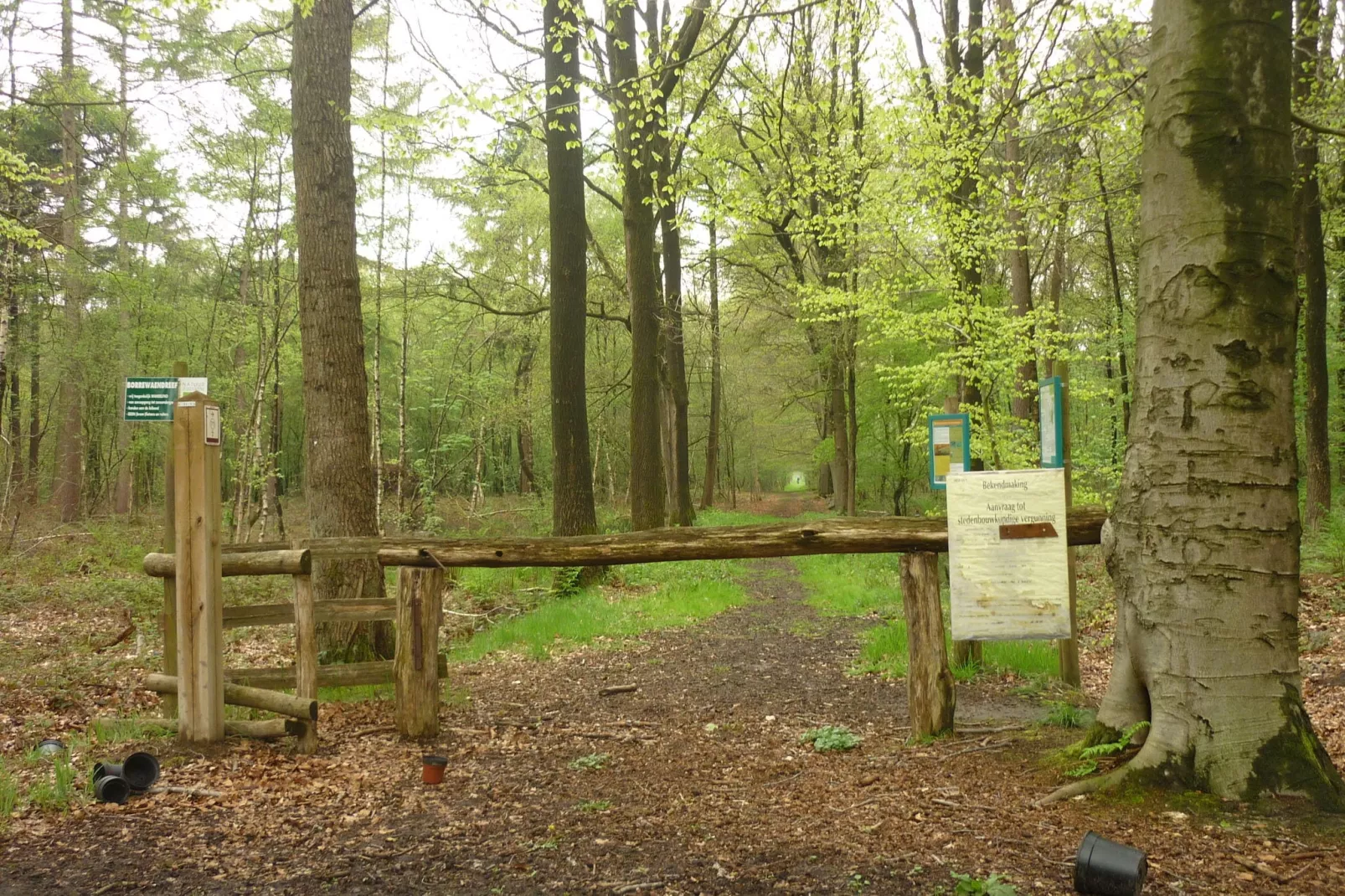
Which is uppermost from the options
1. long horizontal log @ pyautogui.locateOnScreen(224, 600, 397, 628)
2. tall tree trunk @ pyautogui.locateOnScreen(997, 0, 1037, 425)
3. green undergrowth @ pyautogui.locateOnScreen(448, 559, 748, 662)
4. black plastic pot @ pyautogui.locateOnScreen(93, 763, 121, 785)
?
tall tree trunk @ pyautogui.locateOnScreen(997, 0, 1037, 425)

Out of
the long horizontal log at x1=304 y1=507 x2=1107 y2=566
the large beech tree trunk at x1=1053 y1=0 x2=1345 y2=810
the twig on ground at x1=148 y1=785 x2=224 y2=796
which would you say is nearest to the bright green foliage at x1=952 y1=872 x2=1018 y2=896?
the large beech tree trunk at x1=1053 y1=0 x2=1345 y2=810

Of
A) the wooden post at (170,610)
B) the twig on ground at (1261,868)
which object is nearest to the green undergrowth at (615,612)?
the wooden post at (170,610)

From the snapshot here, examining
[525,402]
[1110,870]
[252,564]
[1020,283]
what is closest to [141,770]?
[252,564]

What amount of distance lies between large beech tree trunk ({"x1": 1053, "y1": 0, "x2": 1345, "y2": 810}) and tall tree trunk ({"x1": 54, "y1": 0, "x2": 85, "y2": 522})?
669 inches

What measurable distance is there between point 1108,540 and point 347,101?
7273 mm

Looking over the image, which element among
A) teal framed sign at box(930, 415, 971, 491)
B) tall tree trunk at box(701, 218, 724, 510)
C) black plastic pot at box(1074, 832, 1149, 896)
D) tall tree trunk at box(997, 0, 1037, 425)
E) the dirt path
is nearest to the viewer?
black plastic pot at box(1074, 832, 1149, 896)

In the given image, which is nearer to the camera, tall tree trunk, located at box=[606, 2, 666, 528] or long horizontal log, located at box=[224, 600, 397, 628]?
long horizontal log, located at box=[224, 600, 397, 628]

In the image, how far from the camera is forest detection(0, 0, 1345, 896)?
3.54m

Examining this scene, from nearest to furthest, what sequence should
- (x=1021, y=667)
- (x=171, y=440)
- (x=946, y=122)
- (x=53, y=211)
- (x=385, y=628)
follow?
(x=171, y=440), (x=1021, y=667), (x=385, y=628), (x=946, y=122), (x=53, y=211)

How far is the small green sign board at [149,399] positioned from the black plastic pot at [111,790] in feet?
7.07

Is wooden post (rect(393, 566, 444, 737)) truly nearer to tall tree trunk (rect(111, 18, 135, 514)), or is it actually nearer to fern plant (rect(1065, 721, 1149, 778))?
fern plant (rect(1065, 721, 1149, 778))

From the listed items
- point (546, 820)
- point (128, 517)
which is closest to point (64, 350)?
point (128, 517)

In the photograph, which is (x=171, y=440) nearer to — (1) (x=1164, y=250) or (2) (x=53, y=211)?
(1) (x=1164, y=250)

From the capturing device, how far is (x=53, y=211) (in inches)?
726
